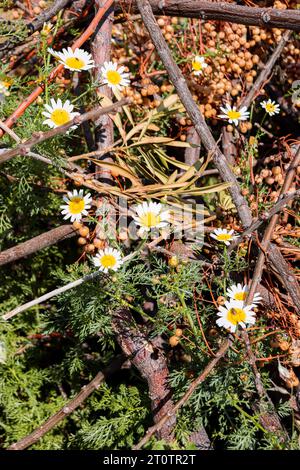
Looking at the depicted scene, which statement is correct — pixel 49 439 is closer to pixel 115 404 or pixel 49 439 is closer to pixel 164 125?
pixel 115 404

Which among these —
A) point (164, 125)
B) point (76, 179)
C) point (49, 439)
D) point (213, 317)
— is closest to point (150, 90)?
point (164, 125)

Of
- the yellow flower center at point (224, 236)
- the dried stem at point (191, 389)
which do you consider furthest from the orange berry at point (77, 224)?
the dried stem at point (191, 389)

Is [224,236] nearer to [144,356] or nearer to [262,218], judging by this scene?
[262,218]

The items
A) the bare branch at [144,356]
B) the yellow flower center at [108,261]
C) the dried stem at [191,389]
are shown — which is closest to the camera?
the dried stem at [191,389]

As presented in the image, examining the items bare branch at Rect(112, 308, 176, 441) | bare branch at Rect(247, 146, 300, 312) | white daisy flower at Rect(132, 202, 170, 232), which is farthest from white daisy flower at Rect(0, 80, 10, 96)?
bare branch at Rect(247, 146, 300, 312)

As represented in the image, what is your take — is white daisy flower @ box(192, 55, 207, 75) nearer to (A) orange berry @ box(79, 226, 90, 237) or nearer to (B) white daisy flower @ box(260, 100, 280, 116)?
(B) white daisy flower @ box(260, 100, 280, 116)

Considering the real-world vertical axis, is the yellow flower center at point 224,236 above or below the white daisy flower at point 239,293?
above

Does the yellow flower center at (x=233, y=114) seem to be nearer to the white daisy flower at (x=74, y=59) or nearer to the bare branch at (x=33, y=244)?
the white daisy flower at (x=74, y=59)
